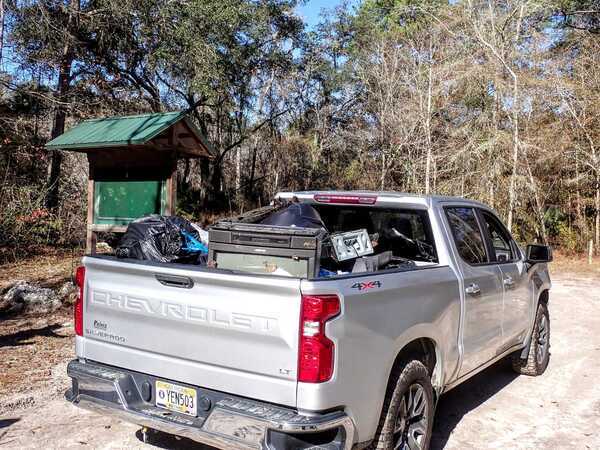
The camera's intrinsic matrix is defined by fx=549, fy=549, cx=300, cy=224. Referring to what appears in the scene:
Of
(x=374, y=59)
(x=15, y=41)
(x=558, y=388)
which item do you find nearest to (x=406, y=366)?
(x=558, y=388)

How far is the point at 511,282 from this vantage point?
16.4 feet

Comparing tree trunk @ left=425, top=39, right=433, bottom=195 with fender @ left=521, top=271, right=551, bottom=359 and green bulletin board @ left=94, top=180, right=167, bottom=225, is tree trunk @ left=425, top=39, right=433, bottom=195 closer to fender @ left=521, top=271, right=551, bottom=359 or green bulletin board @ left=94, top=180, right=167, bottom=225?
green bulletin board @ left=94, top=180, right=167, bottom=225

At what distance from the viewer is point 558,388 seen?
5.64 metres

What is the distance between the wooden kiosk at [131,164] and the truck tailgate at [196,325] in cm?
540

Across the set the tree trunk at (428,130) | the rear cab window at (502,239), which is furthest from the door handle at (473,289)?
the tree trunk at (428,130)

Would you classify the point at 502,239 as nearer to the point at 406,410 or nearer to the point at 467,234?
the point at 467,234

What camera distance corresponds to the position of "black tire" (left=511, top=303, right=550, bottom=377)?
5.86 metres

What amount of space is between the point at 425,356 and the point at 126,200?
662cm

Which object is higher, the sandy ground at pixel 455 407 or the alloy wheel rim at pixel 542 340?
the alloy wheel rim at pixel 542 340

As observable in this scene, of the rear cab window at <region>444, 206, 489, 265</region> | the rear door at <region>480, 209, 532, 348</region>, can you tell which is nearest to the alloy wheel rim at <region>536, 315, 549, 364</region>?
the rear door at <region>480, 209, 532, 348</region>

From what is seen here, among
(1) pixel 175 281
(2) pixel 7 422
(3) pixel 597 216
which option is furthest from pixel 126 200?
(3) pixel 597 216

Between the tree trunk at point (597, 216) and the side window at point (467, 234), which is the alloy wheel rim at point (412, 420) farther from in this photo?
the tree trunk at point (597, 216)

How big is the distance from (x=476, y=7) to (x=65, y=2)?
11867 mm

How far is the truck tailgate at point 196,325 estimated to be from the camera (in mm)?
2826
